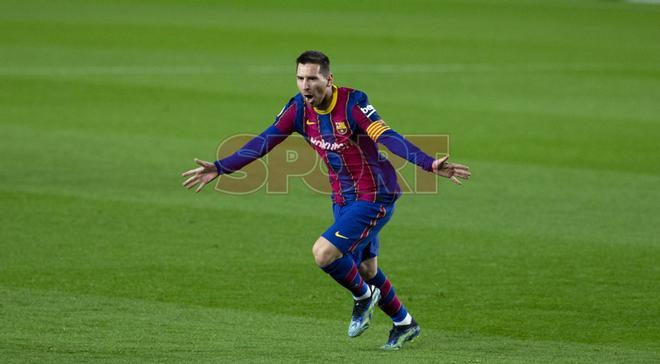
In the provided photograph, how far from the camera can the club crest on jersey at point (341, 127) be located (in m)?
8.22

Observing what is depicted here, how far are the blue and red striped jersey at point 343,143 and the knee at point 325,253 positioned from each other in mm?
433

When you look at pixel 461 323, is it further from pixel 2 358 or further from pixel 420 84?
pixel 420 84

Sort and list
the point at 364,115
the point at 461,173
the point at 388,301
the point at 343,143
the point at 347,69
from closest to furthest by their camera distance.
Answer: the point at 461,173 → the point at 364,115 → the point at 343,143 → the point at 388,301 → the point at 347,69

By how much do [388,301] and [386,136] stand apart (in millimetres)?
1219

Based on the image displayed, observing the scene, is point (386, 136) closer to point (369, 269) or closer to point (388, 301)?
point (369, 269)

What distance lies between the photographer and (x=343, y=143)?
827cm

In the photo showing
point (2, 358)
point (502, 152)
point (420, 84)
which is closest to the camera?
point (2, 358)

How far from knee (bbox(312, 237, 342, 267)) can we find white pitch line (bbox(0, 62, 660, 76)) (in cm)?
1629

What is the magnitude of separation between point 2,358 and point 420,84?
53.8 ft

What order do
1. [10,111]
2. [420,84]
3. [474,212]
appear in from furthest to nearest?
[420,84], [10,111], [474,212]

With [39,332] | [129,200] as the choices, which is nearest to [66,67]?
[129,200]

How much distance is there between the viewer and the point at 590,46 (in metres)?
30.1

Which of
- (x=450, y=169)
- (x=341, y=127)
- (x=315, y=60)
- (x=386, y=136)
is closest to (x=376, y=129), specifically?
(x=386, y=136)

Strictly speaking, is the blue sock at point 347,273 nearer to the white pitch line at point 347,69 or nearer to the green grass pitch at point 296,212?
the green grass pitch at point 296,212
